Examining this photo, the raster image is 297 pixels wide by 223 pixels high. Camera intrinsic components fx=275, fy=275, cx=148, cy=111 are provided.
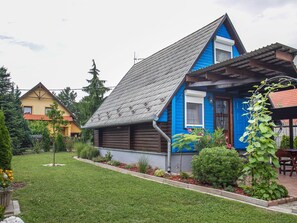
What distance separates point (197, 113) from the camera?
11055 millimetres

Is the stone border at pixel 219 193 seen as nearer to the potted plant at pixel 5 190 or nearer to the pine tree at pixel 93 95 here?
the potted plant at pixel 5 190

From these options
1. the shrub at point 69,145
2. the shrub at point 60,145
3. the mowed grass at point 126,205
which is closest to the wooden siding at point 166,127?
the mowed grass at point 126,205

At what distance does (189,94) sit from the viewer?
418 inches

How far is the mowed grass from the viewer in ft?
15.7

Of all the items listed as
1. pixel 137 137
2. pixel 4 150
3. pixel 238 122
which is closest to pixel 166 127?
pixel 137 137

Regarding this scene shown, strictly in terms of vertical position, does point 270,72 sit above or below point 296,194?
above

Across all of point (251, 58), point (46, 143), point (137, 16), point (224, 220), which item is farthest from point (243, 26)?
point (46, 143)

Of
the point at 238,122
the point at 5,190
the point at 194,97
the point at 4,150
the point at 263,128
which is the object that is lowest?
the point at 5,190

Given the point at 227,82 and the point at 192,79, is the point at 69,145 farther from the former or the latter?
the point at 227,82

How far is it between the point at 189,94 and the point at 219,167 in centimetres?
428

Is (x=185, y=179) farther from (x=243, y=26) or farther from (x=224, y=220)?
(x=243, y=26)

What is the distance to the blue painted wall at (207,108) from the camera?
1030 centimetres

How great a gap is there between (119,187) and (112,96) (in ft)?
Result: 33.3

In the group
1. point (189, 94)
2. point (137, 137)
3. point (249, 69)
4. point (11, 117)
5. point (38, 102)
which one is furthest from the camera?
point (38, 102)
